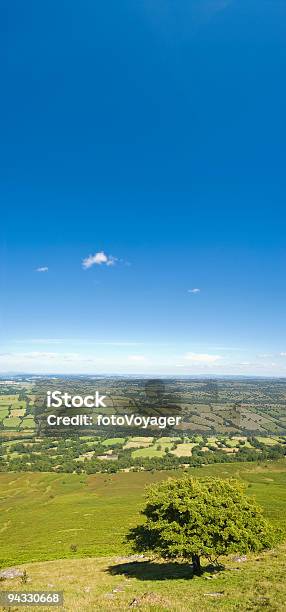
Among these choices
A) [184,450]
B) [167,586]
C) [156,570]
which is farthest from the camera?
[184,450]

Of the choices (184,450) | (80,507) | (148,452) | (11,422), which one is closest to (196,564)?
(80,507)

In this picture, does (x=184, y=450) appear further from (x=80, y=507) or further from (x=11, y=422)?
(x=11, y=422)

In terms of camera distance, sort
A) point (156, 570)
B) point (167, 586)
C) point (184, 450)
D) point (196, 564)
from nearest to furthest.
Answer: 1. point (167, 586)
2. point (196, 564)
3. point (156, 570)
4. point (184, 450)

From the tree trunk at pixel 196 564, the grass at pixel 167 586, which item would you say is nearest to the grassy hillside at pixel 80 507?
the grass at pixel 167 586

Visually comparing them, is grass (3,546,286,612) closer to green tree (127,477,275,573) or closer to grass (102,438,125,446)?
green tree (127,477,275,573)

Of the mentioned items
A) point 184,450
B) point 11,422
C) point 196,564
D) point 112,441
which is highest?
point 196,564

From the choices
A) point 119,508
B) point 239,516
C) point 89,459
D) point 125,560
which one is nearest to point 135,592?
point 239,516

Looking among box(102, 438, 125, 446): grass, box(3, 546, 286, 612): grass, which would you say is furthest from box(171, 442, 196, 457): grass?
box(3, 546, 286, 612): grass
